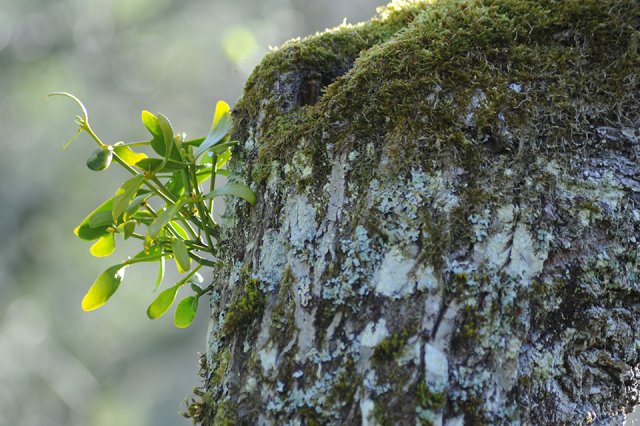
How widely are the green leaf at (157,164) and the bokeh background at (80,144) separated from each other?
2850 mm

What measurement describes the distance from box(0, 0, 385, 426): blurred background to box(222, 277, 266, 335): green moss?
3.10m

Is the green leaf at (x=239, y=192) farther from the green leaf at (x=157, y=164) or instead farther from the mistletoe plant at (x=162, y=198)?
the green leaf at (x=157, y=164)

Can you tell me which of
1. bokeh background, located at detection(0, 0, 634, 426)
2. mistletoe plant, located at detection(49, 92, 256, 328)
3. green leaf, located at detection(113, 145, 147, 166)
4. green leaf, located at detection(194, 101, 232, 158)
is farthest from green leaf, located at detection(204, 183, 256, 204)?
bokeh background, located at detection(0, 0, 634, 426)

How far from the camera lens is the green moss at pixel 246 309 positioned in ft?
3.38

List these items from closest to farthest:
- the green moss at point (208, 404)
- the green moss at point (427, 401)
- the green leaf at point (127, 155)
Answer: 1. the green moss at point (427, 401)
2. the green moss at point (208, 404)
3. the green leaf at point (127, 155)

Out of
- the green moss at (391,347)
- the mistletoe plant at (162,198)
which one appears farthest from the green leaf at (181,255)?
the green moss at (391,347)

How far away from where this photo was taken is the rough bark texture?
0.91 m

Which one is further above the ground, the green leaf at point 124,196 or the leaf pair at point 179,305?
the green leaf at point 124,196

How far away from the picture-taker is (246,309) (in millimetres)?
1035

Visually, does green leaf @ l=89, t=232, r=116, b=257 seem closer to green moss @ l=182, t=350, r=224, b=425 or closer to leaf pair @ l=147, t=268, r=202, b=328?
leaf pair @ l=147, t=268, r=202, b=328

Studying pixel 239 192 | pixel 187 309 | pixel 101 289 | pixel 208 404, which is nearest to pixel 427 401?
pixel 208 404

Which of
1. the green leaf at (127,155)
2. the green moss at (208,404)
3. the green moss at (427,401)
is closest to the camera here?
the green moss at (427,401)

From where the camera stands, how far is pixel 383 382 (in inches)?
35.2

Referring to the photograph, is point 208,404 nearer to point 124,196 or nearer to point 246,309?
point 246,309
